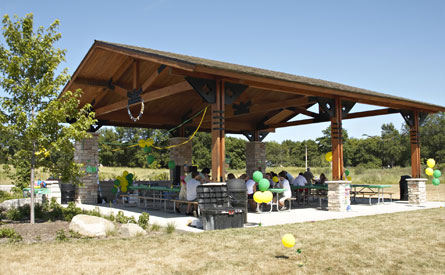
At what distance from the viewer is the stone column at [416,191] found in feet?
45.1

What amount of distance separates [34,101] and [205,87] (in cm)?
356

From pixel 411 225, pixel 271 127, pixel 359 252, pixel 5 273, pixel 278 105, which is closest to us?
pixel 5 273

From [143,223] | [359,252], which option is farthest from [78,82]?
[359,252]

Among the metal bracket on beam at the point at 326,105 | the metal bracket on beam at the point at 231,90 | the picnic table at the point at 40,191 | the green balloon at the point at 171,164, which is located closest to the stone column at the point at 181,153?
the green balloon at the point at 171,164

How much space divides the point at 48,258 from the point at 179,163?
12.7 m

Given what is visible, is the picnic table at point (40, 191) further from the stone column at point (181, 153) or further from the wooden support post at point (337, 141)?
the wooden support post at point (337, 141)

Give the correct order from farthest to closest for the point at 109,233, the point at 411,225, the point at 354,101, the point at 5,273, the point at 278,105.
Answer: the point at 278,105 < the point at 354,101 < the point at 411,225 < the point at 109,233 < the point at 5,273

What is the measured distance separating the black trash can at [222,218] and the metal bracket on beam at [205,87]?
8.06 ft

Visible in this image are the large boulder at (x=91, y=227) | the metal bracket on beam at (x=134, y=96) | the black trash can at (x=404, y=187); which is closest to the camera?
the large boulder at (x=91, y=227)

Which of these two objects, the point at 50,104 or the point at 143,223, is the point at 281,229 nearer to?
the point at 143,223

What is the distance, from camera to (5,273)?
473 centimetres

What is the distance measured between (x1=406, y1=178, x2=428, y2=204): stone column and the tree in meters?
10.8

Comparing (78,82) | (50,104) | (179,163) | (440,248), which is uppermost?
(78,82)

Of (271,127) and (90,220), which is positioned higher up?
(271,127)
